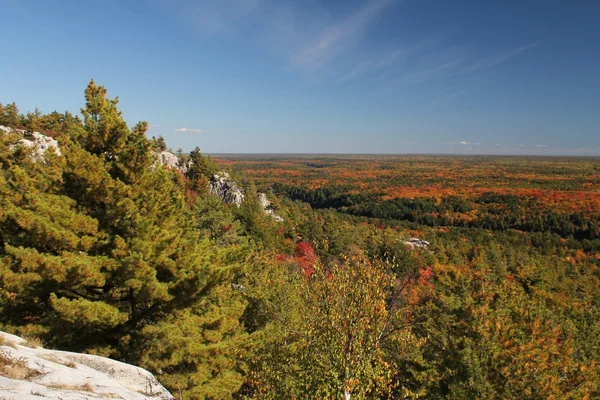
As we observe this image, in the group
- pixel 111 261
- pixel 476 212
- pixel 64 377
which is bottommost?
pixel 476 212

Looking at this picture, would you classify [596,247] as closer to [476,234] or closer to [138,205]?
[476,234]

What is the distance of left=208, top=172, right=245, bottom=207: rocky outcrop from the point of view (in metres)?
51.1

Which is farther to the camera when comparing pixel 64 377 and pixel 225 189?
pixel 225 189

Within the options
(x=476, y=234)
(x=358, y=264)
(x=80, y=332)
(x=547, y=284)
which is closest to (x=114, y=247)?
(x=80, y=332)

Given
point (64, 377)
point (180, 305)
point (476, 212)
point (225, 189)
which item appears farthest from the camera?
point (476, 212)

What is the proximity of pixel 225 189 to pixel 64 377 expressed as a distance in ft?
161

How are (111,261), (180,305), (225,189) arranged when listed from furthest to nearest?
(225,189), (180,305), (111,261)

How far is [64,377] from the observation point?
488 centimetres

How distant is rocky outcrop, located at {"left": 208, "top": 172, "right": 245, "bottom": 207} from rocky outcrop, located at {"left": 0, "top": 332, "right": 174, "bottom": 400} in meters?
44.4

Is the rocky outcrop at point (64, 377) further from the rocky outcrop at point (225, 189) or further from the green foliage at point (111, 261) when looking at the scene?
the rocky outcrop at point (225, 189)

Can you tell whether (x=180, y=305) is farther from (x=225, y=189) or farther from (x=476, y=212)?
(x=476, y=212)

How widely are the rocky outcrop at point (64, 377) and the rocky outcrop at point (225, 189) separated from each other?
1749 inches

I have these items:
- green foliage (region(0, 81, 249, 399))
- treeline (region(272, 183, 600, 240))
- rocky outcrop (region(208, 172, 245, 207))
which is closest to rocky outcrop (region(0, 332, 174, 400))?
green foliage (region(0, 81, 249, 399))

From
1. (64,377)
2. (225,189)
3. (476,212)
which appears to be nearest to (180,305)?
(64,377)
